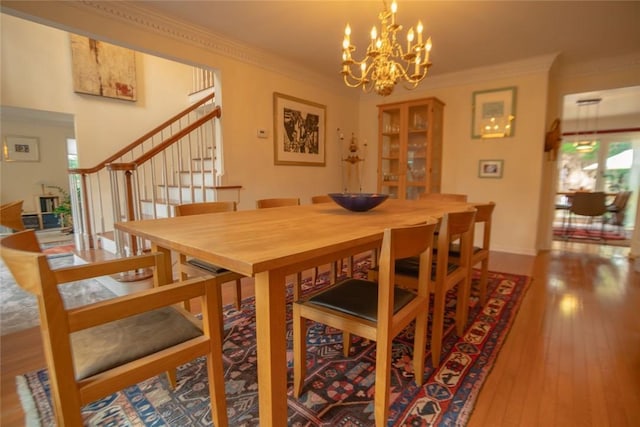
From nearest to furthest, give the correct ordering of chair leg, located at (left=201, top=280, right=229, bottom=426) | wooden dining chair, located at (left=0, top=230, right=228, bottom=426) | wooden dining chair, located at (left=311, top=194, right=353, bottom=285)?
wooden dining chair, located at (left=0, top=230, right=228, bottom=426)
chair leg, located at (left=201, top=280, right=229, bottom=426)
wooden dining chair, located at (left=311, top=194, right=353, bottom=285)

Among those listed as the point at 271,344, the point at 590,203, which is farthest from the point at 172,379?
the point at 590,203

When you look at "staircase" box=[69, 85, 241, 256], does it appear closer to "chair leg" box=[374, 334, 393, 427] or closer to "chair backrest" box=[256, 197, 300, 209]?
"chair backrest" box=[256, 197, 300, 209]

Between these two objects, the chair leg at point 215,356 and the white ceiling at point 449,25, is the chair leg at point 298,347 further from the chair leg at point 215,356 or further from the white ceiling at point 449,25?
the white ceiling at point 449,25

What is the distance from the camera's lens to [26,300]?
2.44 metres

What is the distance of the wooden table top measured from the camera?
81cm

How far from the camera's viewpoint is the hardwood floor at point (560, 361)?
1.21 m

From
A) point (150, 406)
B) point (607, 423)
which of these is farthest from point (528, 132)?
point (150, 406)

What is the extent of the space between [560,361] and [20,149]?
26.7 ft

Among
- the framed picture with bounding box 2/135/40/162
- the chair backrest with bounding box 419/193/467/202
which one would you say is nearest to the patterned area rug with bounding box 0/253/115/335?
the chair backrest with bounding box 419/193/467/202

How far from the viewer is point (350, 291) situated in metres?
1.32

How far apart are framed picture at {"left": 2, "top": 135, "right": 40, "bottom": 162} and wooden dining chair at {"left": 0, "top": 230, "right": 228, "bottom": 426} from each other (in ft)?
21.5

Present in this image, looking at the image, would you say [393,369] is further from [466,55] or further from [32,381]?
[466,55]

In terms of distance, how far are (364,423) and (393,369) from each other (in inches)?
15.0

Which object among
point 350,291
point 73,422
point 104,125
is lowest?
point 73,422
